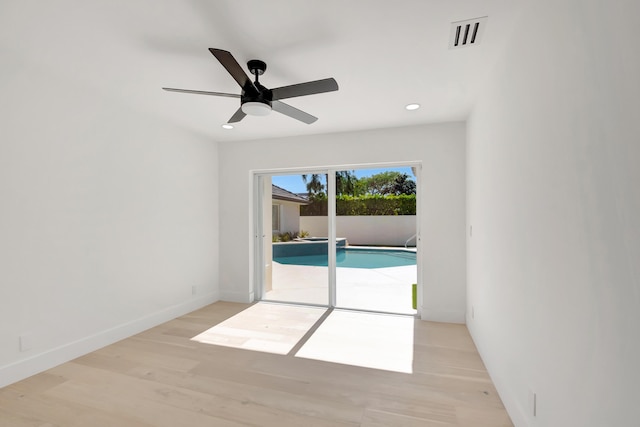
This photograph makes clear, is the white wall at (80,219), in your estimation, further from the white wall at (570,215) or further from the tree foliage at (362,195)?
the white wall at (570,215)

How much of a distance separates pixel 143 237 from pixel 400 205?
3.28 m

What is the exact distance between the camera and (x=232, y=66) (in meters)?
1.85

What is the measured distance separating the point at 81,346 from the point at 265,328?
1697mm

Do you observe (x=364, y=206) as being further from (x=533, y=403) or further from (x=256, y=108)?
(x=533, y=403)

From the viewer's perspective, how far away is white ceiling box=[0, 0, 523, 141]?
5.58 ft

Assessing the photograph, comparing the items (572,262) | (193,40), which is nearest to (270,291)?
(193,40)

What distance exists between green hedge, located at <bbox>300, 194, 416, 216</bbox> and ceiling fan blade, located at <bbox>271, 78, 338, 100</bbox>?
88.7 inches

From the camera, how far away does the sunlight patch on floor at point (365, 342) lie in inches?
105

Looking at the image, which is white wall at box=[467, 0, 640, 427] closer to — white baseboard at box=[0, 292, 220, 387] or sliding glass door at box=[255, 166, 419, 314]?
sliding glass door at box=[255, 166, 419, 314]

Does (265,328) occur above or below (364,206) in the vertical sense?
below

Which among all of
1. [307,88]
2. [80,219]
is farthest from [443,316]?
[80,219]

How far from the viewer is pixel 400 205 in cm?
432

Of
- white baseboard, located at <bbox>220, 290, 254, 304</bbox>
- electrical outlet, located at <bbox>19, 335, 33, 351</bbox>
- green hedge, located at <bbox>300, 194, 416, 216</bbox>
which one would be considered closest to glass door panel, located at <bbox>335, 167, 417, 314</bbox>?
green hedge, located at <bbox>300, 194, 416, 216</bbox>

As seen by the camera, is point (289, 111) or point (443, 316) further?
point (443, 316)
